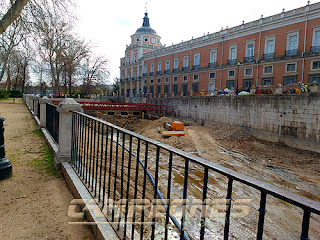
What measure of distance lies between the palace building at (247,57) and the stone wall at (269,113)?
5.10m

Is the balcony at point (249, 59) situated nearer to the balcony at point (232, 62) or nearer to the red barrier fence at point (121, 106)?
the balcony at point (232, 62)

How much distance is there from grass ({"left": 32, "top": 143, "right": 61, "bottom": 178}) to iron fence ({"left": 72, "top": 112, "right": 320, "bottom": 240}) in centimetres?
57

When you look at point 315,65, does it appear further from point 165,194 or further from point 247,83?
point 165,194

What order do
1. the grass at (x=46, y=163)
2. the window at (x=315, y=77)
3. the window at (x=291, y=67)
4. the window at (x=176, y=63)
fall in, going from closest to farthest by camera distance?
1. the grass at (x=46, y=163)
2. the window at (x=315, y=77)
3. the window at (x=291, y=67)
4. the window at (x=176, y=63)

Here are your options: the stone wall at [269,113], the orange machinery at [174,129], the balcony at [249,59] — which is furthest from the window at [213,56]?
the orange machinery at [174,129]

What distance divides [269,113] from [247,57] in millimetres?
12970

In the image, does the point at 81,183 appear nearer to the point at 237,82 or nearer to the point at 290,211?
the point at 290,211

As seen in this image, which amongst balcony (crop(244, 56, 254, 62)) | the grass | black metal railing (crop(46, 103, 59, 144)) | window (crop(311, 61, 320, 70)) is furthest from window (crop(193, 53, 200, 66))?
the grass

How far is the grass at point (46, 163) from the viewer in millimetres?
4624

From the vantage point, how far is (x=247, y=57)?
27.7 metres

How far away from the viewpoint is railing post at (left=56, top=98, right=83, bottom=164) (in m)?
4.38

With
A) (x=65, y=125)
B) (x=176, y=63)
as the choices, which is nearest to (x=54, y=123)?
(x=65, y=125)

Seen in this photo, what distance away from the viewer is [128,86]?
180 feet

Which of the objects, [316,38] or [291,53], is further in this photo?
[291,53]
